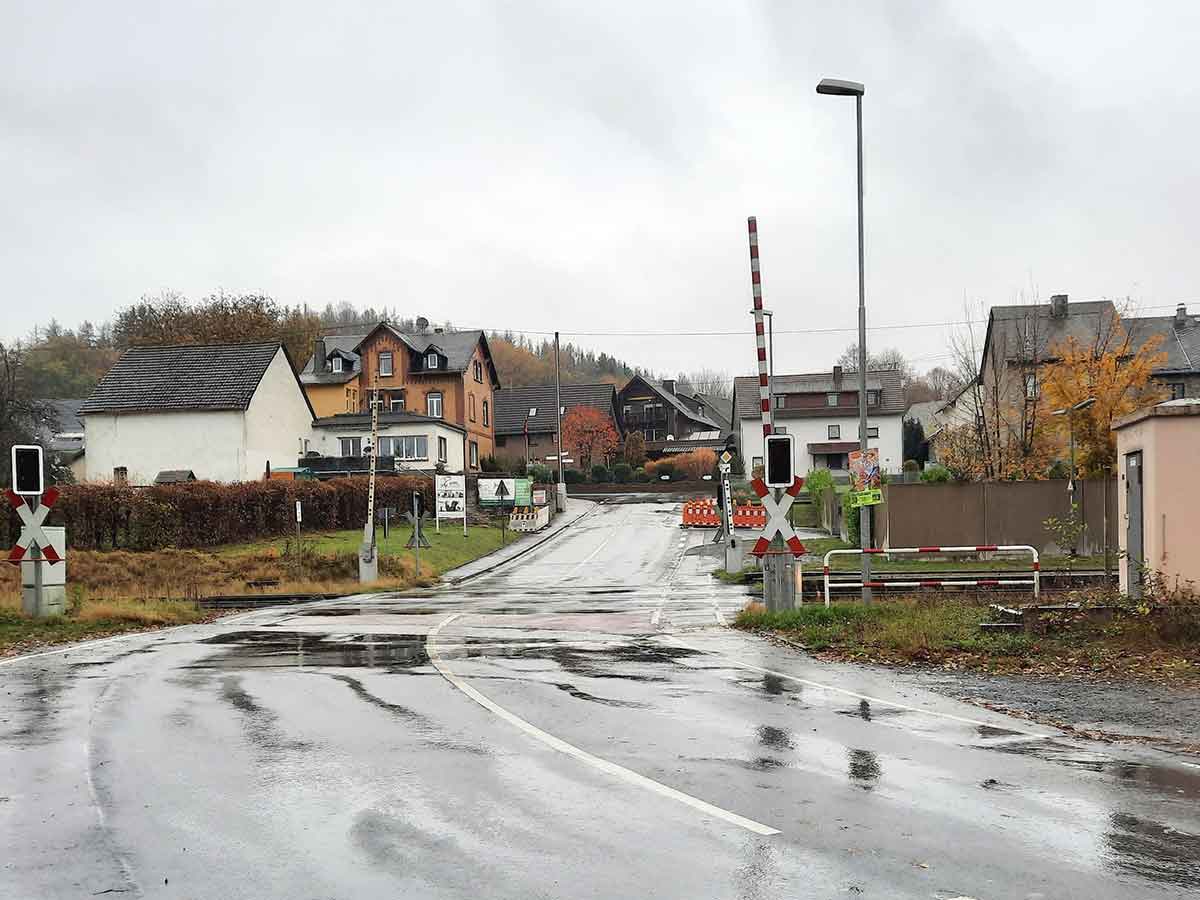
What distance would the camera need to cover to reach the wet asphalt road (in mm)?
5438

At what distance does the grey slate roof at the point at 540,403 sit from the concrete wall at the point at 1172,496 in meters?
84.8

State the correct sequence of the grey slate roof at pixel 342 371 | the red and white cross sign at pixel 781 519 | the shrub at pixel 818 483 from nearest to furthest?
the red and white cross sign at pixel 781 519 → the shrub at pixel 818 483 → the grey slate roof at pixel 342 371

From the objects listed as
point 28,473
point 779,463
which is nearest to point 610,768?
point 779,463

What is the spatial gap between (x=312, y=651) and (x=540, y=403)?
288 feet

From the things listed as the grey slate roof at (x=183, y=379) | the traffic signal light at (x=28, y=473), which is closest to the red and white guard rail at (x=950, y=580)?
the traffic signal light at (x=28, y=473)

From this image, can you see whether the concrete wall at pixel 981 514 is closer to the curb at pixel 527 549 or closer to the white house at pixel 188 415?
the curb at pixel 527 549

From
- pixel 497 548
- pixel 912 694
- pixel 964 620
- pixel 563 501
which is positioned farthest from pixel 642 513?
pixel 912 694

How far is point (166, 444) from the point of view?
59156mm

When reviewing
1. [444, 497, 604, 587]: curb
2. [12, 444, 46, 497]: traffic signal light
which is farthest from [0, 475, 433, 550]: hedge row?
[12, 444, 46, 497]: traffic signal light

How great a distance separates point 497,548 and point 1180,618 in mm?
37645

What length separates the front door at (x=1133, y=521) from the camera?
1620 cm

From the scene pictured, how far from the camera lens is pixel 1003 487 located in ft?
115

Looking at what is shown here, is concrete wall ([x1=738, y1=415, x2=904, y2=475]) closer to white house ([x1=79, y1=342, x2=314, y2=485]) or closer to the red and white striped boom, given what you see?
white house ([x1=79, y1=342, x2=314, y2=485])

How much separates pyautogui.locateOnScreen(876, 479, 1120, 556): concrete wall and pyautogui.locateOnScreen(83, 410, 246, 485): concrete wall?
35.8m
